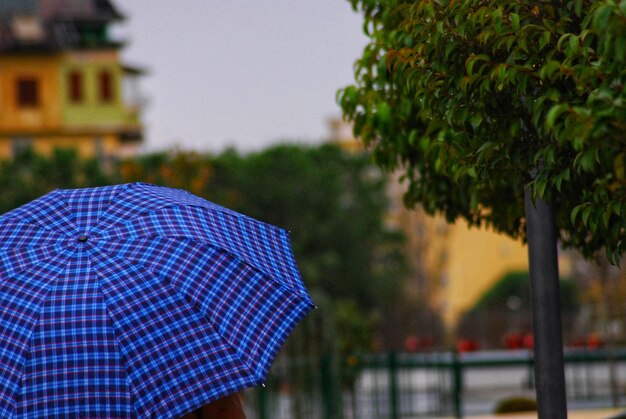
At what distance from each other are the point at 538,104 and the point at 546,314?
118 centimetres

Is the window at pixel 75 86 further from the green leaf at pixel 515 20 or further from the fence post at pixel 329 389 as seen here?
the green leaf at pixel 515 20

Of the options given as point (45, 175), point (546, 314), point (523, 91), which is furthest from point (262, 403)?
point (45, 175)

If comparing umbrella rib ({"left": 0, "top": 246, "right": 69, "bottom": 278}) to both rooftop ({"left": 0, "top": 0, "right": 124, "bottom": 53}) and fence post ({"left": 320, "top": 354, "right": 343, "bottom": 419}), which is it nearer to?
fence post ({"left": 320, "top": 354, "right": 343, "bottom": 419})

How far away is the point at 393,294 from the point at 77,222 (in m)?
42.2

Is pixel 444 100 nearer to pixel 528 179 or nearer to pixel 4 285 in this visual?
pixel 528 179

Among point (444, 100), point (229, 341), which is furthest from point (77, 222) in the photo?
point (444, 100)

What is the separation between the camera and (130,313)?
436cm

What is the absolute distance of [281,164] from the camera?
147 feet

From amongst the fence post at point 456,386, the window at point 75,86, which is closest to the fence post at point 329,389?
the fence post at point 456,386

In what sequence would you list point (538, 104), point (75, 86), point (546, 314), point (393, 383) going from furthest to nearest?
1. point (75, 86)
2. point (393, 383)
3. point (546, 314)
4. point (538, 104)

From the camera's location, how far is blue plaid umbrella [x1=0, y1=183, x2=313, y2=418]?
430 centimetres

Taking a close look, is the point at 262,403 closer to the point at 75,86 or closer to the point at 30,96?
the point at 75,86

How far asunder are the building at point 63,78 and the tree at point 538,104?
153ft

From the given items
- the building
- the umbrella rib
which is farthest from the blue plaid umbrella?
the building
